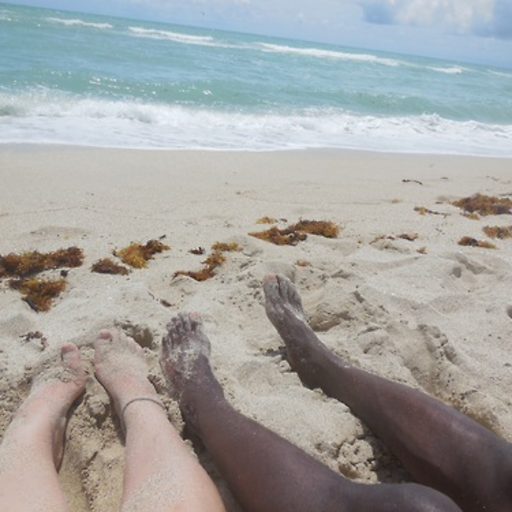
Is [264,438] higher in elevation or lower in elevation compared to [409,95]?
higher

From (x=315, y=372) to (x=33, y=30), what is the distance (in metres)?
21.8

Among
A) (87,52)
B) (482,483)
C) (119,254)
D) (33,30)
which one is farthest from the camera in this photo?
(33,30)

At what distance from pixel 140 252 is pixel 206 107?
811cm

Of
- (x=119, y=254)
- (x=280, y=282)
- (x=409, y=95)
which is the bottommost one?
(x=409, y=95)

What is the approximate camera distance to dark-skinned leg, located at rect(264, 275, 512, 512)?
1.76 meters

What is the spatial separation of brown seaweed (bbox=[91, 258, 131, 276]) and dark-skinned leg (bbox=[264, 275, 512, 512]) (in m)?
1.32

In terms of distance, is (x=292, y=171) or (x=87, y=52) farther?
(x=87, y=52)

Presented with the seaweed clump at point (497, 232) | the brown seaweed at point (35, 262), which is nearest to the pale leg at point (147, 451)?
the brown seaweed at point (35, 262)

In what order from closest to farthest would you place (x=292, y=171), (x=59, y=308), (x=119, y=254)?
1. (x=59, y=308)
2. (x=119, y=254)
3. (x=292, y=171)

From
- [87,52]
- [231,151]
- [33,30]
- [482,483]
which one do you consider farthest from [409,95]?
[482,483]

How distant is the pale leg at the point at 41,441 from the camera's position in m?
1.71

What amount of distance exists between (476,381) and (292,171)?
14.7 ft

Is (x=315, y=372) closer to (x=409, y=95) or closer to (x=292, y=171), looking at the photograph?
(x=292, y=171)

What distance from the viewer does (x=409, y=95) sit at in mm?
17328
